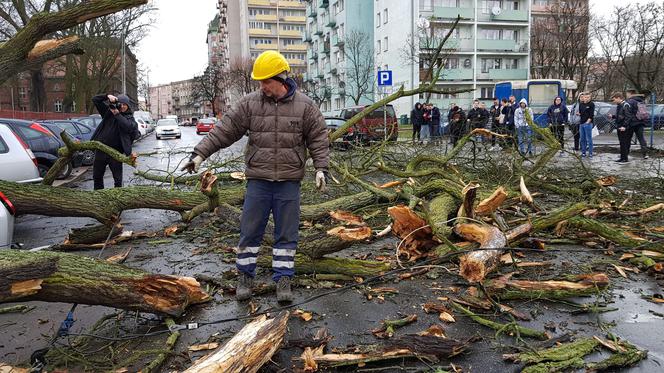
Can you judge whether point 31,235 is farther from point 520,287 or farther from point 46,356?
point 520,287

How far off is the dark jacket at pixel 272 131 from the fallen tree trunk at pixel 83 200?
228 cm

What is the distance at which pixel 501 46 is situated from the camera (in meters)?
48.6

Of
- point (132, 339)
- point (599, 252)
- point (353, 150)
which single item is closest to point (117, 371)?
point (132, 339)

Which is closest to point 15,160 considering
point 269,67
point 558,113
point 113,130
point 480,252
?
point 113,130

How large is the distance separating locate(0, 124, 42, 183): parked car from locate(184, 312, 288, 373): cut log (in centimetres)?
631

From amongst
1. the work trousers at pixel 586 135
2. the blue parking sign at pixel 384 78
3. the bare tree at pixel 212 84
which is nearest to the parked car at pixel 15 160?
the blue parking sign at pixel 384 78

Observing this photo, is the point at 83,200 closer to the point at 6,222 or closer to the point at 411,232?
the point at 6,222

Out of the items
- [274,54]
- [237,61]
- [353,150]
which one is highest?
[237,61]

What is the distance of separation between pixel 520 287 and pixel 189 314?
8.34 ft

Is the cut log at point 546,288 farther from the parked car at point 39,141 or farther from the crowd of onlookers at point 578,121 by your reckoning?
the parked car at point 39,141

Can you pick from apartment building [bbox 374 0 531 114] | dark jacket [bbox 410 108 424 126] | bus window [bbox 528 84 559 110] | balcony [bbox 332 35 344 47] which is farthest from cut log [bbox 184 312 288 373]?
balcony [bbox 332 35 344 47]

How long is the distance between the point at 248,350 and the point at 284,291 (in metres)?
1.19

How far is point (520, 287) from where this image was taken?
3.86 meters

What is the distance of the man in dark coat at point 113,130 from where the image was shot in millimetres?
7109
